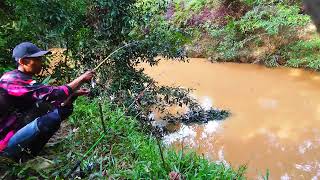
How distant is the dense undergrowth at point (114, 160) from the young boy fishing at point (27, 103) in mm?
230

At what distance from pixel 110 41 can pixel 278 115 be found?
10.6ft

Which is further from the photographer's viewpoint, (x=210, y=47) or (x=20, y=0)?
(x=210, y=47)

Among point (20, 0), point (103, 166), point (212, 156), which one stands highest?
point (20, 0)

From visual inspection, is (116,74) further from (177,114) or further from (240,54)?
(240,54)

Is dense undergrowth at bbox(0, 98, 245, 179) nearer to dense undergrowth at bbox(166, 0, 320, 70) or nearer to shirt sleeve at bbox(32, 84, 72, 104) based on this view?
shirt sleeve at bbox(32, 84, 72, 104)

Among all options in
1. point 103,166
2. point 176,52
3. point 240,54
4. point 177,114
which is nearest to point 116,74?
point 176,52

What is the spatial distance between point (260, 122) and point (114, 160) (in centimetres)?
372

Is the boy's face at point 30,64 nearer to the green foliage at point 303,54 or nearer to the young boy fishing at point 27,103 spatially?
the young boy fishing at point 27,103

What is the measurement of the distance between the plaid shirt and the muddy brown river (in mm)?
2897

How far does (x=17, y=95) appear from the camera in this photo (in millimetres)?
3117

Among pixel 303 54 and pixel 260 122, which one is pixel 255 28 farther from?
pixel 260 122

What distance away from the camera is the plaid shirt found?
3.09 metres

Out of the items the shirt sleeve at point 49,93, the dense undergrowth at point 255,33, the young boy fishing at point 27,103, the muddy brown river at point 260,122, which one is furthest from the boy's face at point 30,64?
the dense undergrowth at point 255,33

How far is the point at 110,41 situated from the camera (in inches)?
246
